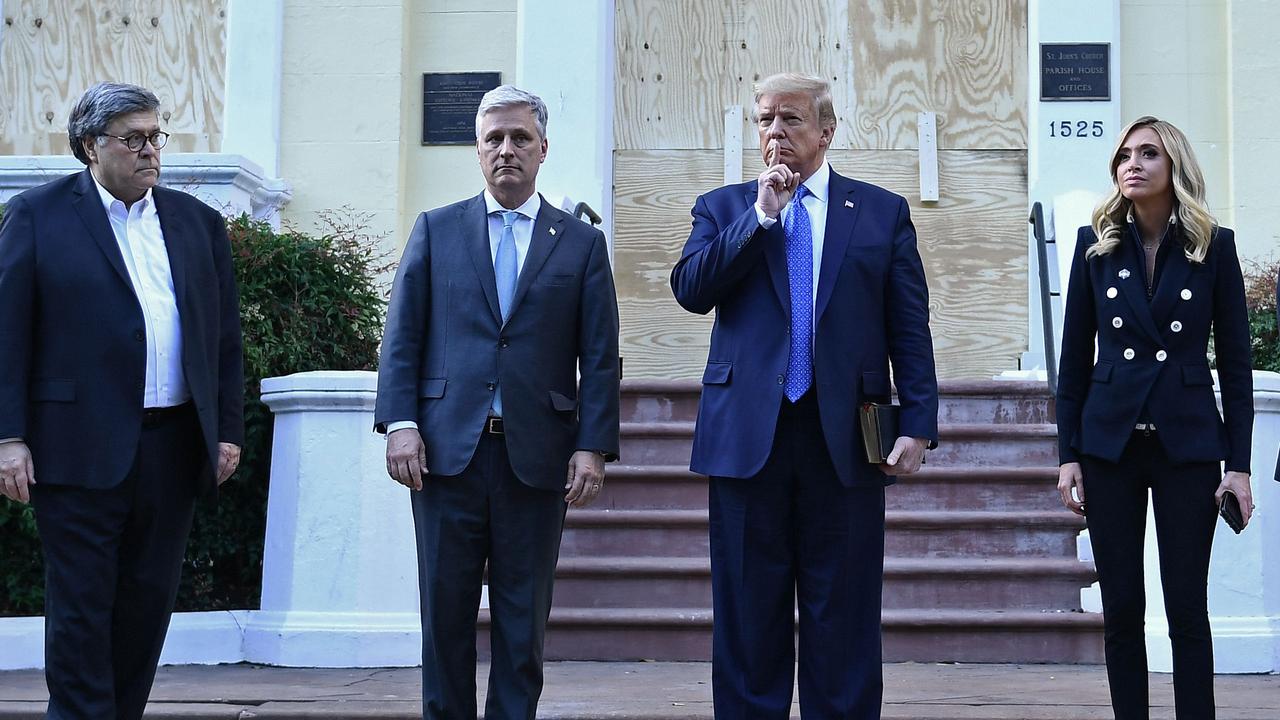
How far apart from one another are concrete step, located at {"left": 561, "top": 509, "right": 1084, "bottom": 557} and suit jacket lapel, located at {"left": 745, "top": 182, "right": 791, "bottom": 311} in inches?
114

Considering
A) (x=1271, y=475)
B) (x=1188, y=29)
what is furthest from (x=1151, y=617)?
(x=1188, y=29)

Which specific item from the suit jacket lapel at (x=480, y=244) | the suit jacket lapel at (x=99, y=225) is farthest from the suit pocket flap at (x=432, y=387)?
the suit jacket lapel at (x=99, y=225)

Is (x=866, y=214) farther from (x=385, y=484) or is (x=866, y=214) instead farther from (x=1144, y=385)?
(x=385, y=484)

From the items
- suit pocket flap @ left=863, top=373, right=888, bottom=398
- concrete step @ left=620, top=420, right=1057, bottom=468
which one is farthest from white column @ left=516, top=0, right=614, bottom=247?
suit pocket flap @ left=863, top=373, right=888, bottom=398

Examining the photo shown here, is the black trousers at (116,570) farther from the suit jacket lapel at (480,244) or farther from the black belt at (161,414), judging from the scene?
the suit jacket lapel at (480,244)

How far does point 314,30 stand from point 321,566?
3980 mm

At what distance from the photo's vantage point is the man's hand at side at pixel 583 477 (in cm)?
412

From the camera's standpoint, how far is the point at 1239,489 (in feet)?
13.7

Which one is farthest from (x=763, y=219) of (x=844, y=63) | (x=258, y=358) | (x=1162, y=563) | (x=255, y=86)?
(x=255, y=86)

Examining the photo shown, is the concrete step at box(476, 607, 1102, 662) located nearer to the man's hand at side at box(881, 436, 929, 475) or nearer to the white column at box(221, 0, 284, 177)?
the man's hand at side at box(881, 436, 929, 475)

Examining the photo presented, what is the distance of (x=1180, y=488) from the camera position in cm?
418

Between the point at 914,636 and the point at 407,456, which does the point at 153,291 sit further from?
the point at 914,636

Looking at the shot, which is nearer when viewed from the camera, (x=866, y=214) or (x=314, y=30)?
(x=866, y=214)

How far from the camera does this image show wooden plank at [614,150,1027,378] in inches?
347
